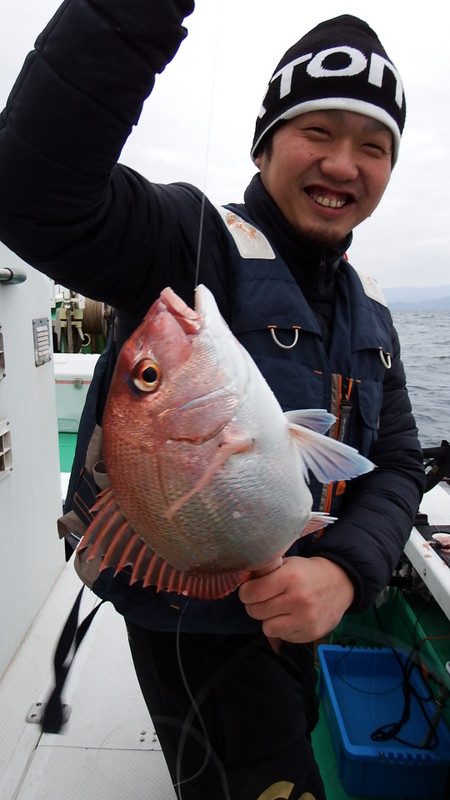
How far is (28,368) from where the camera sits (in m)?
2.76

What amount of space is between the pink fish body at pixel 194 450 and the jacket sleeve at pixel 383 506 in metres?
0.44

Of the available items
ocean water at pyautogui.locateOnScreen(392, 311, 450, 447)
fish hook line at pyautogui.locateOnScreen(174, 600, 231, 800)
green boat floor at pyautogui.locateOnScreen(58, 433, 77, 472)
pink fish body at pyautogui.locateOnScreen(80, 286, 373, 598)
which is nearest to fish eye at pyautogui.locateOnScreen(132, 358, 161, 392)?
pink fish body at pyautogui.locateOnScreen(80, 286, 373, 598)

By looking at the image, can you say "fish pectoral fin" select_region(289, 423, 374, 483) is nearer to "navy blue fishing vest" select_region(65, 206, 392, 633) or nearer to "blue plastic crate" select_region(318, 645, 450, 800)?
"navy blue fishing vest" select_region(65, 206, 392, 633)

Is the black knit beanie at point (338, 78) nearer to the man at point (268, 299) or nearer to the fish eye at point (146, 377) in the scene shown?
the man at point (268, 299)

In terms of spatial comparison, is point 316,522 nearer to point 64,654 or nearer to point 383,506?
point 383,506

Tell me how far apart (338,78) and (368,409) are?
0.87 metres

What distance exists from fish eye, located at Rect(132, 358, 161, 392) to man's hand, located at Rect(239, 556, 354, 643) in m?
0.50

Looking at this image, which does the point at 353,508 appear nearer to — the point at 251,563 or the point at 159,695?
the point at 251,563

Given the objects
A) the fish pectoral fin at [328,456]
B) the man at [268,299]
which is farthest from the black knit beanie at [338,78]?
the fish pectoral fin at [328,456]

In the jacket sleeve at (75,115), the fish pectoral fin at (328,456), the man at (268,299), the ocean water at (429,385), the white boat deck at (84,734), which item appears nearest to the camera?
the jacket sleeve at (75,115)

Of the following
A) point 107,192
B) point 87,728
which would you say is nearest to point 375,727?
point 87,728

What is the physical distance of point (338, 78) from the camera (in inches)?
52.6

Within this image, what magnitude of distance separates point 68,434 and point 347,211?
5.99m

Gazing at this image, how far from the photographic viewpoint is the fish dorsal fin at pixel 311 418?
1104mm
